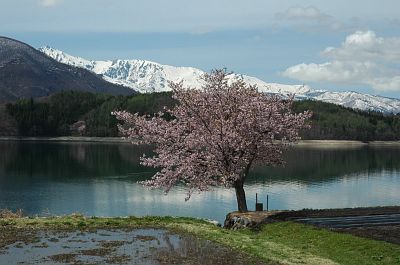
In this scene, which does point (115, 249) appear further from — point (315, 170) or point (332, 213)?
point (315, 170)

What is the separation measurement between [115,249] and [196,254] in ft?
13.0

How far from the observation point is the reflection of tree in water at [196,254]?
2339 cm

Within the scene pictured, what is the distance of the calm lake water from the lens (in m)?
74.1

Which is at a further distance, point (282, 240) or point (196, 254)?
point (282, 240)

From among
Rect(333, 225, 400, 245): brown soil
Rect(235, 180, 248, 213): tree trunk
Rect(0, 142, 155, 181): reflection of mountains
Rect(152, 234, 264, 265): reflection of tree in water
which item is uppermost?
Rect(235, 180, 248, 213): tree trunk


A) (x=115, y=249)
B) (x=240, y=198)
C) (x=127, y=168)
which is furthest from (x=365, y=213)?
(x=127, y=168)

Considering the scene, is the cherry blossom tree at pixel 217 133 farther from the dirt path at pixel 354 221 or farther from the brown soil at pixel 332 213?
the dirt path at pixel 354 221

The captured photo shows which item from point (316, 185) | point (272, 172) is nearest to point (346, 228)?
point (316, 185)

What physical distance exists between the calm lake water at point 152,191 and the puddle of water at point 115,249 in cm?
3614

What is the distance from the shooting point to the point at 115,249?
25422 mm

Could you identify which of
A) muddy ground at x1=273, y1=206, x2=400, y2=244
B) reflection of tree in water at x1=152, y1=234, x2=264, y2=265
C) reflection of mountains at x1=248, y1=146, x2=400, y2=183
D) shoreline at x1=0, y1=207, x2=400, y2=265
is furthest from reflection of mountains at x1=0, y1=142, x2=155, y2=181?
reflection of tree in water at x1=152, y1=234, x2=264, y2=265

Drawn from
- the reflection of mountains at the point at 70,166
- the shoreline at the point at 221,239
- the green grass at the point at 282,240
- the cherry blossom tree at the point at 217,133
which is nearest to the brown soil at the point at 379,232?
the shoreline at the point at 221,239

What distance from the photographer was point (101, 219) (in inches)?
1356

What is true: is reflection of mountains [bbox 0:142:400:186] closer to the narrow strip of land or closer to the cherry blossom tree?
the cherry blossom tree
